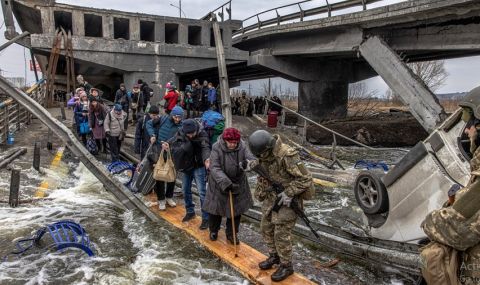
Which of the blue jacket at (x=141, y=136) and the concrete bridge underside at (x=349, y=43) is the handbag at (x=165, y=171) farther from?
the concrete bridge underside at (x=349, y=43)

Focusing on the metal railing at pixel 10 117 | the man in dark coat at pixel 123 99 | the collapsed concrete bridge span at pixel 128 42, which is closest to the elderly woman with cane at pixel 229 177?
the metal railing at pixel 10 117

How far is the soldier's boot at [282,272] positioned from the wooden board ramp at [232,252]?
0.05 meters

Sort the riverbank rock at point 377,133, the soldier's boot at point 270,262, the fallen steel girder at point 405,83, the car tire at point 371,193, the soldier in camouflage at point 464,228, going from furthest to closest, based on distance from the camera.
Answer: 1. the riverbank rock at point 377,133
2. the fallen steel girder at point 405,83
3. the car tire at point 371,193
4. the soldier's boot at point 270,262
5. the soldier in camouflage at point 464,228

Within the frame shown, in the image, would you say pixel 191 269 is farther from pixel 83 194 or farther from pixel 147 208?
pixel 83 194

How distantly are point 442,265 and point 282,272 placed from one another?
2261 millimetres

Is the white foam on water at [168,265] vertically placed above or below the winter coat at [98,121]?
below

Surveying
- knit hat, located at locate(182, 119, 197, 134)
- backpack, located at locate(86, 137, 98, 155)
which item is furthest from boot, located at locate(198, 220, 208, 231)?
backpack, located at locate(86, 137, 98, 155)

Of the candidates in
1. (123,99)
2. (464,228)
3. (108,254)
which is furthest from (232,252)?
(123,99)

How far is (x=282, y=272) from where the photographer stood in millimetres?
4320

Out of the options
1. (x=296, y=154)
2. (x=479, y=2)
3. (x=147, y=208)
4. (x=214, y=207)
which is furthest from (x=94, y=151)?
(x=479, y=2)

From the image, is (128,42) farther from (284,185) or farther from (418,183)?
(418,183)

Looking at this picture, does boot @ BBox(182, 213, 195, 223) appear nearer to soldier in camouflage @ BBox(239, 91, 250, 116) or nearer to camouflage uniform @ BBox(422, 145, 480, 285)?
camouflage uniform @ BBox(422, 145, 480, 285)

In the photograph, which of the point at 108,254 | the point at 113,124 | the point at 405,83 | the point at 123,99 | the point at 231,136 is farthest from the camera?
the point at 123,99

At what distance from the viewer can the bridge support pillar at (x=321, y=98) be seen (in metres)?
20.3
